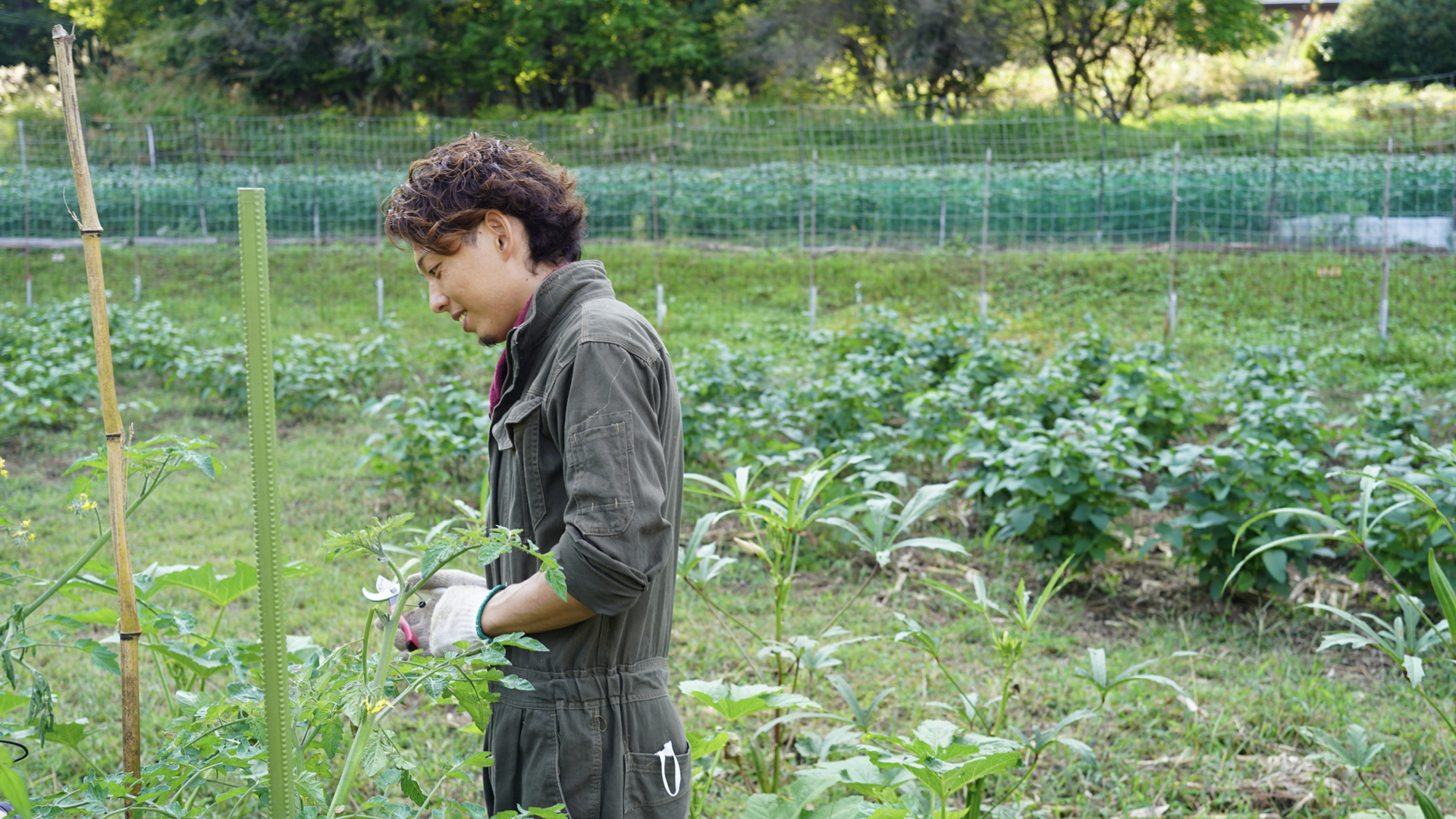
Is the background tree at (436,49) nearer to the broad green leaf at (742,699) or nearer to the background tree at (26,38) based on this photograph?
the background tree at (26,38)

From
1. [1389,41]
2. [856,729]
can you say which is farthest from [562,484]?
[1389,41]

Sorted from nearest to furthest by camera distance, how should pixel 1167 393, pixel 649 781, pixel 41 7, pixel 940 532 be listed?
1. pixel 649 781
2. pixel 940 532
3. pixel 1167 393
4. pixel 41 7

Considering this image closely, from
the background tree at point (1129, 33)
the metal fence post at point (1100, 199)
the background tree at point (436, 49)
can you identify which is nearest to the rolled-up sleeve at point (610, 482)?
the metal fence post at point (1100, 199)

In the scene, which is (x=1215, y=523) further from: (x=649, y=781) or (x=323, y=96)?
(x=323, y=96)

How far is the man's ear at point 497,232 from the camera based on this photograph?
5.10 ft

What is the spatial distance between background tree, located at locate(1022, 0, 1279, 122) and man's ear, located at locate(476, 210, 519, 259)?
793 inches

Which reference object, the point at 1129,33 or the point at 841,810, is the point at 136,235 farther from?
the point at 1129,33

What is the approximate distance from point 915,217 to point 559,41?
12472mm

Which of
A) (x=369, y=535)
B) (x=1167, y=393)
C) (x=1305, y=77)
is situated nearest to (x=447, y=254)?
(x=369, y=535)

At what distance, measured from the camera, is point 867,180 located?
41.0 ft

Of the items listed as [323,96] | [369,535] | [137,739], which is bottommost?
[137,739]

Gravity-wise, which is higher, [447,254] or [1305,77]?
[1305,77]

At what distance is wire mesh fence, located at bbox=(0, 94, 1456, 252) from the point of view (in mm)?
11242

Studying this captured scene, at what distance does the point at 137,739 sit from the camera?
1.23 metres
